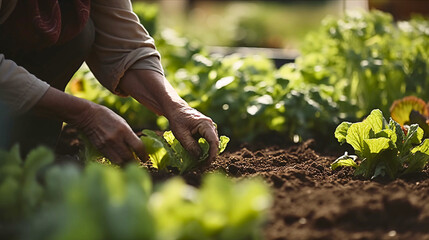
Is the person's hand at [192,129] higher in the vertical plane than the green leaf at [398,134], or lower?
lower

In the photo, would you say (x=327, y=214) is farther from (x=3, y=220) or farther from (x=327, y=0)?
(x=327, y=0)

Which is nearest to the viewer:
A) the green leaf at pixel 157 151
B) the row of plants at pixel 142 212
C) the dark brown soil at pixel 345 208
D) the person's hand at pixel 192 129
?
the row of plants at pixel 142 212

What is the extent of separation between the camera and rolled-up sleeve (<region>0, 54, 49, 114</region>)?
7.29 ft

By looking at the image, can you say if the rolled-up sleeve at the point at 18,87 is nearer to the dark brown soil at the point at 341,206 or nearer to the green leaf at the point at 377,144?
the dark brown soil at the point at 341,206

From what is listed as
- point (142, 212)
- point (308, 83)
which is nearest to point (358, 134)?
point (142, 212)

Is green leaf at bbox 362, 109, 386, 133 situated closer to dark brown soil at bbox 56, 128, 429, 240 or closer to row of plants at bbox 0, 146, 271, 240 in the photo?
dark brown soil at bbox 56, 128, 429, 240

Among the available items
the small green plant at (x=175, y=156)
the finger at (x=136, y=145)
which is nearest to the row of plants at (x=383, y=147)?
the small green plant at (x=175, y=156)

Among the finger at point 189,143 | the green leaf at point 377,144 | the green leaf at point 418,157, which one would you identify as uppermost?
the green leaf at point 377,144

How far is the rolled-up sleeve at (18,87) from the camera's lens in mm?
2223

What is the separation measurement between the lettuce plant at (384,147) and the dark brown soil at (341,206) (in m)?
0.06

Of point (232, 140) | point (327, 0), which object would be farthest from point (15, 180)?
point (327, 0)

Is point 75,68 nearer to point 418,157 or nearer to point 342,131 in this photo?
point 342,131

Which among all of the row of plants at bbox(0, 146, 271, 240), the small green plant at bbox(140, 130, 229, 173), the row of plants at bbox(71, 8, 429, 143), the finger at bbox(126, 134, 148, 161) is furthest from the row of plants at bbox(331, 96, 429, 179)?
the row of plants at bbox(0, 146, 271, 240)

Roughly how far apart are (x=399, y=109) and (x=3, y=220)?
201cm
